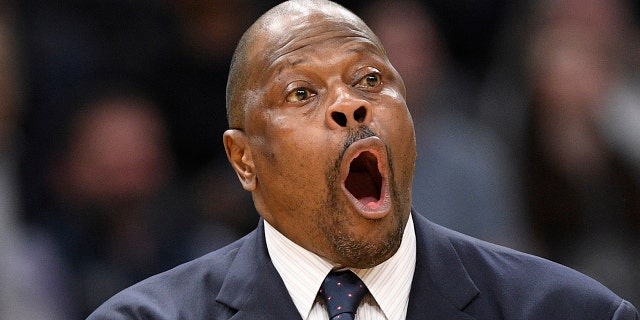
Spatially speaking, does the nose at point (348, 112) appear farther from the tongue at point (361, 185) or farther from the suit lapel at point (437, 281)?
the suit lapel at point (437, 281)

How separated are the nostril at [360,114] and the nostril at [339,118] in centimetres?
3

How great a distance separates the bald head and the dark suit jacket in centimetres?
43

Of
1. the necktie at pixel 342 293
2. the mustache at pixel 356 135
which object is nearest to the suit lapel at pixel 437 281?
the necktie at pixel 342 293

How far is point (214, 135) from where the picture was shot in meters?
6.49

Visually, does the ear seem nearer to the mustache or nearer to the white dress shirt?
the white dress shirt

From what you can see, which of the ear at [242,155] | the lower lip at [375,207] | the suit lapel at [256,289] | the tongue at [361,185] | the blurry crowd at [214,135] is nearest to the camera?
the lower lip at [375,207]

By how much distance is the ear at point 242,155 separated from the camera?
12.5 ft

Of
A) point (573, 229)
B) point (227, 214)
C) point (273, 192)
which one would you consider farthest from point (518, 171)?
point (273, 192)

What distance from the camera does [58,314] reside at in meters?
5.61

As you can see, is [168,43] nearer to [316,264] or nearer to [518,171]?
[518,171]

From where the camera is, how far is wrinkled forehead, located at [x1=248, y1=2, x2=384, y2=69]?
3656 millimetres

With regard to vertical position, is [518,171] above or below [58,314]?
above

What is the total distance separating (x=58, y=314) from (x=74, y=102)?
1.23m

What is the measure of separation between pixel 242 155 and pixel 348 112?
473mm
